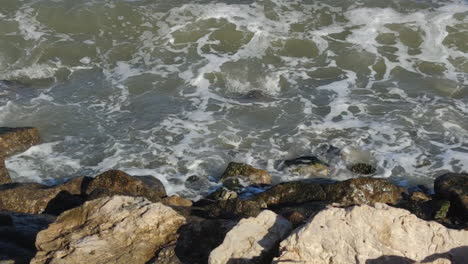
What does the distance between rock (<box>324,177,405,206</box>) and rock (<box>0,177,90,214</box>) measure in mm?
4284

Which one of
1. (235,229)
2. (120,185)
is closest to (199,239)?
(235,229)

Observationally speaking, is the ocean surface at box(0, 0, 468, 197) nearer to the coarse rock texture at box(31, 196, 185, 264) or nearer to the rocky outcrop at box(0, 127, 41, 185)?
the rocky outcrop at box(0, 127, 41, 185)

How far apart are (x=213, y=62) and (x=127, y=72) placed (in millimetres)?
2483

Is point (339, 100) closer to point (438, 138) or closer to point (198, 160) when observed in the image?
point (438, 138)

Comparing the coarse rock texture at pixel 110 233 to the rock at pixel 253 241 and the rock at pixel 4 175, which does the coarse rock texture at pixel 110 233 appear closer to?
the rock at pixel 253 241

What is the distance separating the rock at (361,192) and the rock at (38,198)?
169 inches

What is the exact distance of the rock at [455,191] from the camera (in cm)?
894

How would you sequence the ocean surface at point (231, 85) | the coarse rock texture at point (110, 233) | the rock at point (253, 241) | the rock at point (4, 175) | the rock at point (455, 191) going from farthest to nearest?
the ocean surface at point (231, 85)
the rock at point (4, 175)
the rock at point (455, 191)
the coarse rock texture at point (110, 233)
the rock at point (253, 241)

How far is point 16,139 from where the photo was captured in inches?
472

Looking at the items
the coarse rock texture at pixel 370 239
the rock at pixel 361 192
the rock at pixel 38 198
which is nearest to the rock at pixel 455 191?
the rock at pixel 361 192

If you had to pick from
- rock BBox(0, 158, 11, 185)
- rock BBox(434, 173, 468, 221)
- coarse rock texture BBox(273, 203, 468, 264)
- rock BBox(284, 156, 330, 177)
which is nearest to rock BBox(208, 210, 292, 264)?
coarse rock texture BBox(273, 203, 468, 264)

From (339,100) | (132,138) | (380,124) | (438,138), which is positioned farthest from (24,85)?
(438,138)

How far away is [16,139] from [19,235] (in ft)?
16.4

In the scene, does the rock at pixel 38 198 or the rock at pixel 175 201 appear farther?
the rock at pixel 38 198
